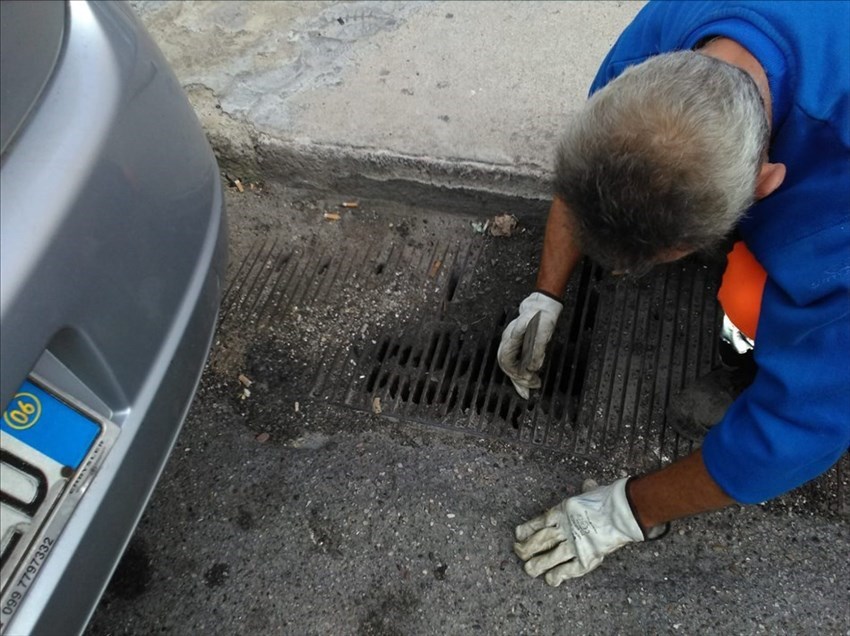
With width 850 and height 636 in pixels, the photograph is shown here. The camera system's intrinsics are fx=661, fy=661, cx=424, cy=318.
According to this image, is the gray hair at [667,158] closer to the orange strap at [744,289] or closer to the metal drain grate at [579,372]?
the orange strap at [744,289]

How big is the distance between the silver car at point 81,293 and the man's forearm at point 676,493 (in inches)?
44.5

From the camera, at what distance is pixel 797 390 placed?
129 cm

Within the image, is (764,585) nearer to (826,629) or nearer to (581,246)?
(826,629)

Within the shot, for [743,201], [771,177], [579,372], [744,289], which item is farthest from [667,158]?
[579,372]

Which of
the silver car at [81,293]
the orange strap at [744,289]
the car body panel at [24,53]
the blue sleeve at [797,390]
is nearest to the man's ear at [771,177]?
the blue sleeve at [797,390]

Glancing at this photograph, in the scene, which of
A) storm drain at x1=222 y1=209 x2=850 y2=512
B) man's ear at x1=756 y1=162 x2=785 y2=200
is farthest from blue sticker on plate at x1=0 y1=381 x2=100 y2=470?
man's ear at x1=756 y1=162 x2=785 y2=200

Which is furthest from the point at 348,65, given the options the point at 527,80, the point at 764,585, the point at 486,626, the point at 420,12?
the point at 764,585

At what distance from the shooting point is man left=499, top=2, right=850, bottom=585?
1.21 m

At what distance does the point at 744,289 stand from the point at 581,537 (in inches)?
30.1

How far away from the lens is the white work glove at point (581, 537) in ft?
5.46

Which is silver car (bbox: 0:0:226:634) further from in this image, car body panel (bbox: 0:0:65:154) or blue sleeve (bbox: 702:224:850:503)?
blue sleeve (bbox: 702:224:850:503)

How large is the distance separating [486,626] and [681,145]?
3.94 feet

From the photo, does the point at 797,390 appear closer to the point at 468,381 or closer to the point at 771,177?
the point at 771,177

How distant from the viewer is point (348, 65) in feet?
8.87
